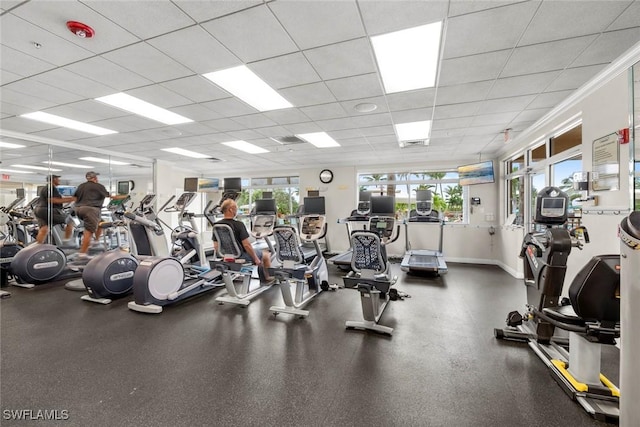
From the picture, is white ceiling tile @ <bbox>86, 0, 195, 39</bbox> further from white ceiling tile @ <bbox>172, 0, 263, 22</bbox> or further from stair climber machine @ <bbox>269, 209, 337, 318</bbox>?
stair climber machine @ <bbox>269, 209, 337, 318</bbox>

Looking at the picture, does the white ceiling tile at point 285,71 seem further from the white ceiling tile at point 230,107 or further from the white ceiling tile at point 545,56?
the white ceiling tile at point 545,56

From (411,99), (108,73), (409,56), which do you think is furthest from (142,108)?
(411,99)

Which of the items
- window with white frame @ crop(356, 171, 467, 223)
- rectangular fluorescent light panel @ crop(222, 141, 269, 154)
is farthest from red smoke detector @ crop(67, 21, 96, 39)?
window with white frame @ crop(356, 171, 467, 223)

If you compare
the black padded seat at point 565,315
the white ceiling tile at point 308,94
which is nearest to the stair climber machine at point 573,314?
the black padded seat at point 565,315

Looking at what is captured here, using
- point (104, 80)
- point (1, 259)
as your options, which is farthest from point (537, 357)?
point (1, 259)

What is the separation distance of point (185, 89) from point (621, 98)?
4.80m

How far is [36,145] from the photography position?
5.73 meters

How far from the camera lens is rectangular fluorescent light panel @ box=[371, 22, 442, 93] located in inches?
90.4

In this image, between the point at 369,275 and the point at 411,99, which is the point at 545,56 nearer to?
the point at 411,99

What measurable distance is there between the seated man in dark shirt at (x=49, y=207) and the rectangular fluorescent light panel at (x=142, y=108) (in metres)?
2.76

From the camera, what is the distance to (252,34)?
2.30m

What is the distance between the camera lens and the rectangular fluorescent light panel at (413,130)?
4645 millimetres

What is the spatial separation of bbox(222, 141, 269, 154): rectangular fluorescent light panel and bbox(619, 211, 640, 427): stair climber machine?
5841 mm

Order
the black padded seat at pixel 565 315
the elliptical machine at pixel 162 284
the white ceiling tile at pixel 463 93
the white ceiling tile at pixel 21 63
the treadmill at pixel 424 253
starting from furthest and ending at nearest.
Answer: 1. the treadmill at pixel 424 253
2. the elliptical machine at pixel 162 284
3. the white ceiling tile at pixel 463 93
4. the white ceiling tile at pixel 21 63
5. the black padded seat at pixel 565 315
